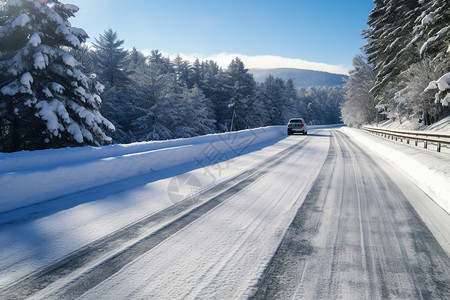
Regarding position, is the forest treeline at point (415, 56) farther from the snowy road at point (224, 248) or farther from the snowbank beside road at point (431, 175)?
the snowy road at point (224, 248)

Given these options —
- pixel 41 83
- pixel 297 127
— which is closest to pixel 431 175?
pixel 41 83

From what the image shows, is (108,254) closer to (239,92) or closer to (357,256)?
(357,256)

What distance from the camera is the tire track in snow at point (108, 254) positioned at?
7.37 ft

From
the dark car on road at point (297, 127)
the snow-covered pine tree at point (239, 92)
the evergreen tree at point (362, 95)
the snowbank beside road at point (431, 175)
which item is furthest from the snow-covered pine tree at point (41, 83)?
the evergreen tree at point (362, 95)

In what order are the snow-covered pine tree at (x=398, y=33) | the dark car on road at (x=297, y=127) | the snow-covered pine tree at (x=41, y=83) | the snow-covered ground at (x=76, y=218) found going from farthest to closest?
the dark car on road at (x=297, y=127) < the snow-covered pine tree at (x=398, y=33) < the snow-covered pine tree at (x=41, y=83) < the snow-covered ground at (x=76, y=218)

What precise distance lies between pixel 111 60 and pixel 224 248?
1602 inches

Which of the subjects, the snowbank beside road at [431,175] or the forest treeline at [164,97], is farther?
the forest treeline at [164,97]

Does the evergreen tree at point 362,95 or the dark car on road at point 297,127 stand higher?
the evergreen tree at point 362,95

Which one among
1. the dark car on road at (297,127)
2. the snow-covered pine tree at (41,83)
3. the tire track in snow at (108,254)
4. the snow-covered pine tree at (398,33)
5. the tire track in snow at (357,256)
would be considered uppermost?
the snow-covered pine tree at (398,33)

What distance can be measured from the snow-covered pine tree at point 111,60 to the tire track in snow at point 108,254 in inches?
1463

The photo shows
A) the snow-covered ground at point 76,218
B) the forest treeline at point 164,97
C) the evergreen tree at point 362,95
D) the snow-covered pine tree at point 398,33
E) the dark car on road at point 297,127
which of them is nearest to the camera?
the snow-covered ground at point 76,218

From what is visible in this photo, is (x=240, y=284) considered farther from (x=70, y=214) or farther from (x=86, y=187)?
(x=86, y=187)

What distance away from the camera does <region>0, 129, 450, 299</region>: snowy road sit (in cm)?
222

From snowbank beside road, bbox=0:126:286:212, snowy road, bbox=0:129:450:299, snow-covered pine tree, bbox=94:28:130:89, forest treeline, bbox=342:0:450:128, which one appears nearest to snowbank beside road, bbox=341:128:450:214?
snowy road, bbox=0:129:450:299
